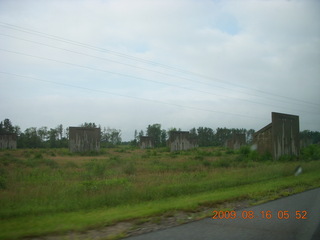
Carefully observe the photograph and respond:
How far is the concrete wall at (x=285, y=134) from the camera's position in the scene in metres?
28.8

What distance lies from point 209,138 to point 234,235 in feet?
398

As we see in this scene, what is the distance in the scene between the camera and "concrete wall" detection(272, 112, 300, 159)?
2878 centimetres

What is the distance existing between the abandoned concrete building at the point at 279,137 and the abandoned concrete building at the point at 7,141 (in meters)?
57.8

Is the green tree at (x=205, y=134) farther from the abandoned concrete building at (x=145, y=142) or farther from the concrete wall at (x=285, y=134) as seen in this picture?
the concrete wall at (x=285, y=134)

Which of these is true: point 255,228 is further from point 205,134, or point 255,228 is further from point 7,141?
point 205,134

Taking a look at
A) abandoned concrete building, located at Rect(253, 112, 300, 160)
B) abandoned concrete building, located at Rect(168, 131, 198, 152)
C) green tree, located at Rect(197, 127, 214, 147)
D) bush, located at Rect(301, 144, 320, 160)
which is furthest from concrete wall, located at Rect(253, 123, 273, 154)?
green tree, located at Rect(197, 127, 214, 147)

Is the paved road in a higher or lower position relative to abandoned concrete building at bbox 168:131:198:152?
lower

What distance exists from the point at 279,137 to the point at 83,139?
31910 mm

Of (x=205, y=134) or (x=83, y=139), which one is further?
(x=205, y=134)

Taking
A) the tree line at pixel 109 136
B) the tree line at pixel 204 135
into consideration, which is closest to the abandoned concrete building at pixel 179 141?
the tree line at pixel 109 136

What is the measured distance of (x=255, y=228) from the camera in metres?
6.91

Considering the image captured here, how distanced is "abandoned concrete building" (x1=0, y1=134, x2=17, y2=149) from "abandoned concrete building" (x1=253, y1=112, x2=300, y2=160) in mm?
57784

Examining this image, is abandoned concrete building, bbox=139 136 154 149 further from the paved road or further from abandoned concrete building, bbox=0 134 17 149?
the paved road

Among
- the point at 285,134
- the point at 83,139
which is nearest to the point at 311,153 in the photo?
the point at 285,134
